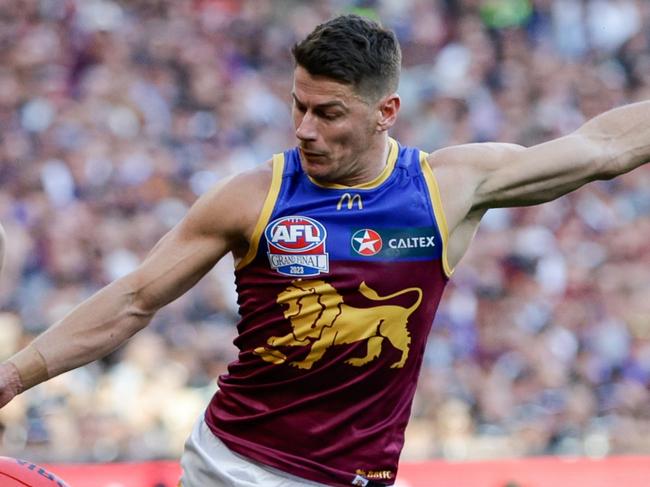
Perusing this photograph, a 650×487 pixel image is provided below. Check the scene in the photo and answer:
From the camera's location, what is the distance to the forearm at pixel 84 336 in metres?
4.25

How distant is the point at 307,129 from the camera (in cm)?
415

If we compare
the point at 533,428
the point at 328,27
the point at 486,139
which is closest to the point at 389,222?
the point at 328,27

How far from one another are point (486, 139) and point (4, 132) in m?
4.34

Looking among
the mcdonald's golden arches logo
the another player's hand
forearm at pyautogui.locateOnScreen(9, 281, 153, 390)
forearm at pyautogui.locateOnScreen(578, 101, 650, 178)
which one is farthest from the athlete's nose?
the another player's hand

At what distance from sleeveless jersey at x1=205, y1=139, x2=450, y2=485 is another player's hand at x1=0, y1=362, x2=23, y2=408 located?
2.24 feet

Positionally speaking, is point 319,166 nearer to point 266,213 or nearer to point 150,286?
point 266,213

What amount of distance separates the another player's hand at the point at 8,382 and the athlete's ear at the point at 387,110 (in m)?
1.33

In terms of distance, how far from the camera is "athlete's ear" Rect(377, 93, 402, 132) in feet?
14.0

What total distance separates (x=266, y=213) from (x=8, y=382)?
92cm

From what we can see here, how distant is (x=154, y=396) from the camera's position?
8.88 m

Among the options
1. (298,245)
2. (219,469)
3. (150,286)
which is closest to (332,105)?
(298,245)

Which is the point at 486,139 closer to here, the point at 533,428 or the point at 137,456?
the point at 533,428

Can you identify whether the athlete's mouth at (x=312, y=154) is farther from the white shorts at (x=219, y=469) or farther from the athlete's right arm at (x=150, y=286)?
the white shorts at (x=219, y=469)

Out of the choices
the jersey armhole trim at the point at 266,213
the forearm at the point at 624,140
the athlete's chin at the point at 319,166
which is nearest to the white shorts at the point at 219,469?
the jersey armhole trim at the point at 266,213
